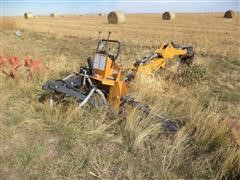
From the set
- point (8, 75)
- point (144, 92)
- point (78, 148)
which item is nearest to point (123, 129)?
point (78, 148)

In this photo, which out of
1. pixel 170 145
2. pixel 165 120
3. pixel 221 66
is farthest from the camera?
pixel 221 66

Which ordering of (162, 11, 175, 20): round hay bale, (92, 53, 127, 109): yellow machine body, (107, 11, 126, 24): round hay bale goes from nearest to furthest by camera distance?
(92, 53, 127, 109): yellow machine body, (107, 11, 126, 24): round hay bale, (162, 11, 175, 20): round hay bale

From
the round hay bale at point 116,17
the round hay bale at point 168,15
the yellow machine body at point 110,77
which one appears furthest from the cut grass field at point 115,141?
the round hay bale at point 168,15

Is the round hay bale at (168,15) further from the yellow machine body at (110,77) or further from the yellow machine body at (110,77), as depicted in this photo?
the yellow machine body at (110,77)

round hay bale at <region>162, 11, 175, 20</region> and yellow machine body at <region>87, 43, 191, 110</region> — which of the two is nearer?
yellow machine body at <region>87, 43, 191, 110</region>

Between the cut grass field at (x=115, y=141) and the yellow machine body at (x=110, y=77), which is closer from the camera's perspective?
the cut grass field at (x=115, y=141)

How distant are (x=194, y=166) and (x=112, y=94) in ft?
6.60

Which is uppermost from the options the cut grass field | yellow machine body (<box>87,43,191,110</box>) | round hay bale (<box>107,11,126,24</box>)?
round hay bale (<box>107,11,126,24</box>)

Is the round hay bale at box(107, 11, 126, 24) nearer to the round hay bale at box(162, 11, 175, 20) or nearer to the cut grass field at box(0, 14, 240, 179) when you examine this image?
the round hay bale at box(162, 11, 175, 20)

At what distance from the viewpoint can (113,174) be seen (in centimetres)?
454

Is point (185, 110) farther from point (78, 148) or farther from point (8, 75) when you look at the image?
point (8, 75)

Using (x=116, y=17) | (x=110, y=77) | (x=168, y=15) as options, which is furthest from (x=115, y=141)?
(x=168, y=15)

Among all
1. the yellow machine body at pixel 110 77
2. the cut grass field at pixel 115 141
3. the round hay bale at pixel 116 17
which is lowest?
the cut grass field at pixel 115 141

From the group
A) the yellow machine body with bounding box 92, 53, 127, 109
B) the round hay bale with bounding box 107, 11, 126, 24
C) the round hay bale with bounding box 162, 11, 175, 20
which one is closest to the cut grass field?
the yellow machine body with bounding box 92, 53, 127, 109
